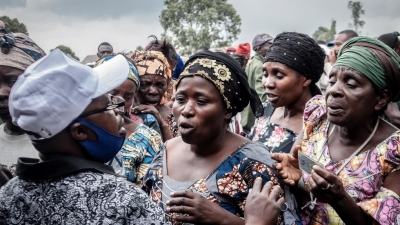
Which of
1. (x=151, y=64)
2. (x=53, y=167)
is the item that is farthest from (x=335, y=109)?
(x=151, y=64)

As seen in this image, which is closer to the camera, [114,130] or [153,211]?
[153,211]

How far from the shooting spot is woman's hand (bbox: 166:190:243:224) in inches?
90.0

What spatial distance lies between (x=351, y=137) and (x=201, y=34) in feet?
84.0

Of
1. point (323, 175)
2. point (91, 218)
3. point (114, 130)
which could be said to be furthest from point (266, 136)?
point (91, 218)

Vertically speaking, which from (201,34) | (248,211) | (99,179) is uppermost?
(201,34)

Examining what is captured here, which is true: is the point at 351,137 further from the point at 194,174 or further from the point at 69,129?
the point at 69,129

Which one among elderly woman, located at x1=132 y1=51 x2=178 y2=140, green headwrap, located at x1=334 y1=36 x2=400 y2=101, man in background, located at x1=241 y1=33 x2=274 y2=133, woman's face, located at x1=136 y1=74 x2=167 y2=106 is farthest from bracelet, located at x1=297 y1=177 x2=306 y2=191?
man in background, located at x1=241 y1=33 x2=274 y2=133

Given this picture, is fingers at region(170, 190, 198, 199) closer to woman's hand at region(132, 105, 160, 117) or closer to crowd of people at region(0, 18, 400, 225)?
crowd of people at region(0, 18, 400, 225)

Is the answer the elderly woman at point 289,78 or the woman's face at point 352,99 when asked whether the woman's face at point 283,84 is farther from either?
the woman's face at point 352,99

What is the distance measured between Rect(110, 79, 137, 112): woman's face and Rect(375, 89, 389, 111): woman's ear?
2.12 m

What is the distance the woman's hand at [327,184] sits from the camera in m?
2.35

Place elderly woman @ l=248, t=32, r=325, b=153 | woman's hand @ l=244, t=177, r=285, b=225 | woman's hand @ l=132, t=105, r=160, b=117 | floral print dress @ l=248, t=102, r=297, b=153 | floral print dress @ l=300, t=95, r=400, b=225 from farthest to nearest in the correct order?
woman's hand @ l=132, t=105, r=160, b=117, elderly woman @ l=248, t=32, r=325, b=153, floral print dress @ l=248, t=102, r=297, b=153, floral print dress @ l=300, t=95, r=400, b=225, woman's hand @ l=244, t=177, r=285, b=225

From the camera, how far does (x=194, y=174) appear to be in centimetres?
268

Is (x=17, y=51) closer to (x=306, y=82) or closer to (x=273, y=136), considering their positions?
(x=273, y=136)
